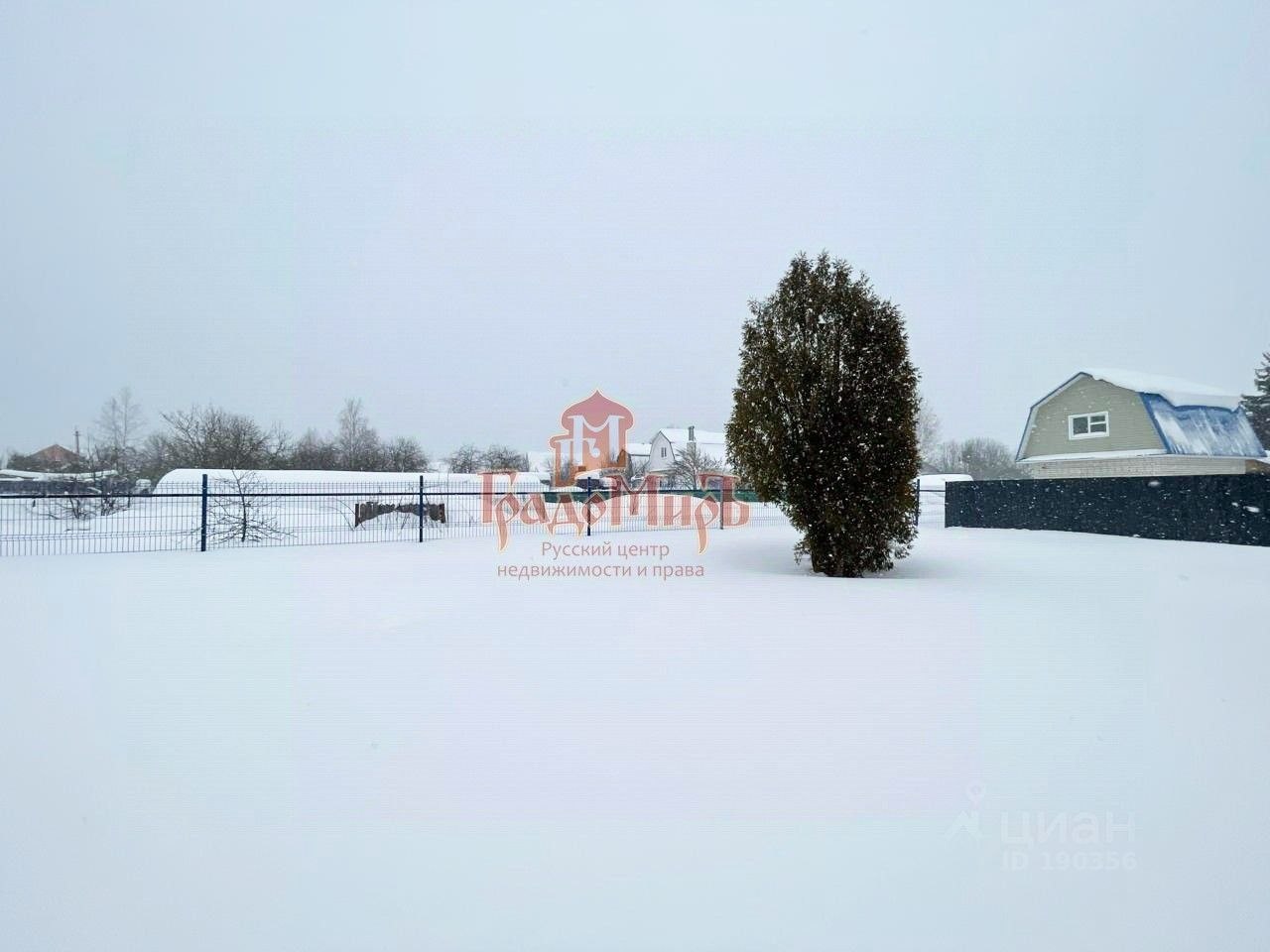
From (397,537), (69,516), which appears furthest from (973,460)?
(69,516)

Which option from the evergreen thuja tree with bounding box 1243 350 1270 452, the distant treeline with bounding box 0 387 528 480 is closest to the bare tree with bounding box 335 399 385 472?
the distant treeline with bounding box 0 387 528 480

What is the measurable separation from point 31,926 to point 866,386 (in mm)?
9091

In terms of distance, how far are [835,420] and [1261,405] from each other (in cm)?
4389

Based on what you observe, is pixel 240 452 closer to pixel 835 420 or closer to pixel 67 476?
pixel 67 476

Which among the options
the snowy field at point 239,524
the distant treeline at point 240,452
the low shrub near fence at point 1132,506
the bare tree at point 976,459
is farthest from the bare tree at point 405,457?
the bare tree at point 976,459

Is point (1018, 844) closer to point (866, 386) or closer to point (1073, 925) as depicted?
point (1073, 925)

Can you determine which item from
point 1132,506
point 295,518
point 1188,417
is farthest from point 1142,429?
point 295,518

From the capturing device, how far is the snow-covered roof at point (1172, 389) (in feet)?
68.9

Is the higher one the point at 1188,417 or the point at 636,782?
the point at 1188,417

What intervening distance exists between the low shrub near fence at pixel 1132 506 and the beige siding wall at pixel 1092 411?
6607 millimetres

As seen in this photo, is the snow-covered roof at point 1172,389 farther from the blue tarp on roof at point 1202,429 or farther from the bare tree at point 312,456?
the bare tree at point 312,456

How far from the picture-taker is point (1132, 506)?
14875 millimetres

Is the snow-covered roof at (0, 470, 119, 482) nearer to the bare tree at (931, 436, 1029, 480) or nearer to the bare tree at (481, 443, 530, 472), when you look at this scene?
the bare tree at (481, 443, 530, 472)

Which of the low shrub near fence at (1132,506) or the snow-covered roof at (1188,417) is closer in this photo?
the low shrub near fence at (1132,506)
